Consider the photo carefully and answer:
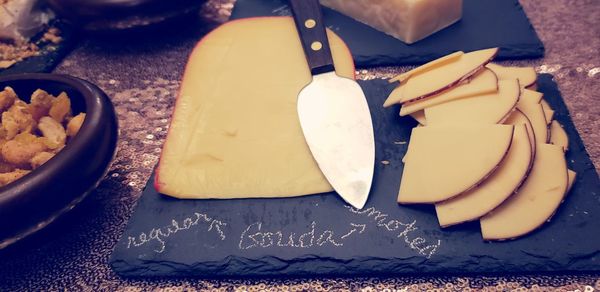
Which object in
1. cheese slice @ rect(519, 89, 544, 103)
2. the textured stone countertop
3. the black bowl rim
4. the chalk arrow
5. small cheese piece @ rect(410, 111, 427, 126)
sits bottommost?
the textured stone countertop

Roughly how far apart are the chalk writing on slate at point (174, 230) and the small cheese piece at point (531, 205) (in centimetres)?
45

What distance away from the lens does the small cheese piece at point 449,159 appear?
835mm

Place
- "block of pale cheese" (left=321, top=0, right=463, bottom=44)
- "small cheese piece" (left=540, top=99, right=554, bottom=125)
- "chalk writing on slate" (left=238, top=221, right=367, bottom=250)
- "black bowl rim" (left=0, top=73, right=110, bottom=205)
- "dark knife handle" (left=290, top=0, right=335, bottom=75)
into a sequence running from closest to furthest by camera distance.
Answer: "black bowl rim" (left=0, top=73, right=110, bottom=205), "chalk writing on slate" (left=238, top=221, right=367, bottom=250), "small cheese piece" (left=540, top=99, right=554, bottom=125), "dark knife handle" (left=290, top=0, right=335, bottom=75), "block of pale cheese" (left=321, top=0, right=463, bottom=44)

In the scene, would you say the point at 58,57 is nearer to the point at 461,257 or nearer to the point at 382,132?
the point at 382,132

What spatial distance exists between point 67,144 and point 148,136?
0.33 meters

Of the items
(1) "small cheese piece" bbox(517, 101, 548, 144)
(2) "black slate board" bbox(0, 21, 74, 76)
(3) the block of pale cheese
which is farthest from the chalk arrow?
(2) "black slate board" bbox(0, 21, 74, 76)

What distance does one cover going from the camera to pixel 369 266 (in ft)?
2.68

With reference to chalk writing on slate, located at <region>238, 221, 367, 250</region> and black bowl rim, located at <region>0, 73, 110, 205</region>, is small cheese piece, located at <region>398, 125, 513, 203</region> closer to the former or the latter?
chalk writing on slate, located at <region>238, 221, 367, 250</region>

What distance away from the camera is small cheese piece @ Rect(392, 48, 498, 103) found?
3.17 ft

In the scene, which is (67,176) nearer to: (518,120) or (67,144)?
(67,144)

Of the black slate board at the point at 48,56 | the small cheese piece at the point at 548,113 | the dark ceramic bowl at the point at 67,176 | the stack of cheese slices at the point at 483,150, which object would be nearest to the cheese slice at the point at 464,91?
the stack of cheese slices at the point at 483,150

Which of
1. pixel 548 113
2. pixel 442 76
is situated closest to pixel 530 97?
pixel 548 113

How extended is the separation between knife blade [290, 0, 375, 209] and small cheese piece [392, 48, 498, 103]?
0.31ft

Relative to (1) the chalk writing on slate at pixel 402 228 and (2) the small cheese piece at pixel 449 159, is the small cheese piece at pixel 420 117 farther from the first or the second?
(1) the chalk writing on slate at pixel 402 228
